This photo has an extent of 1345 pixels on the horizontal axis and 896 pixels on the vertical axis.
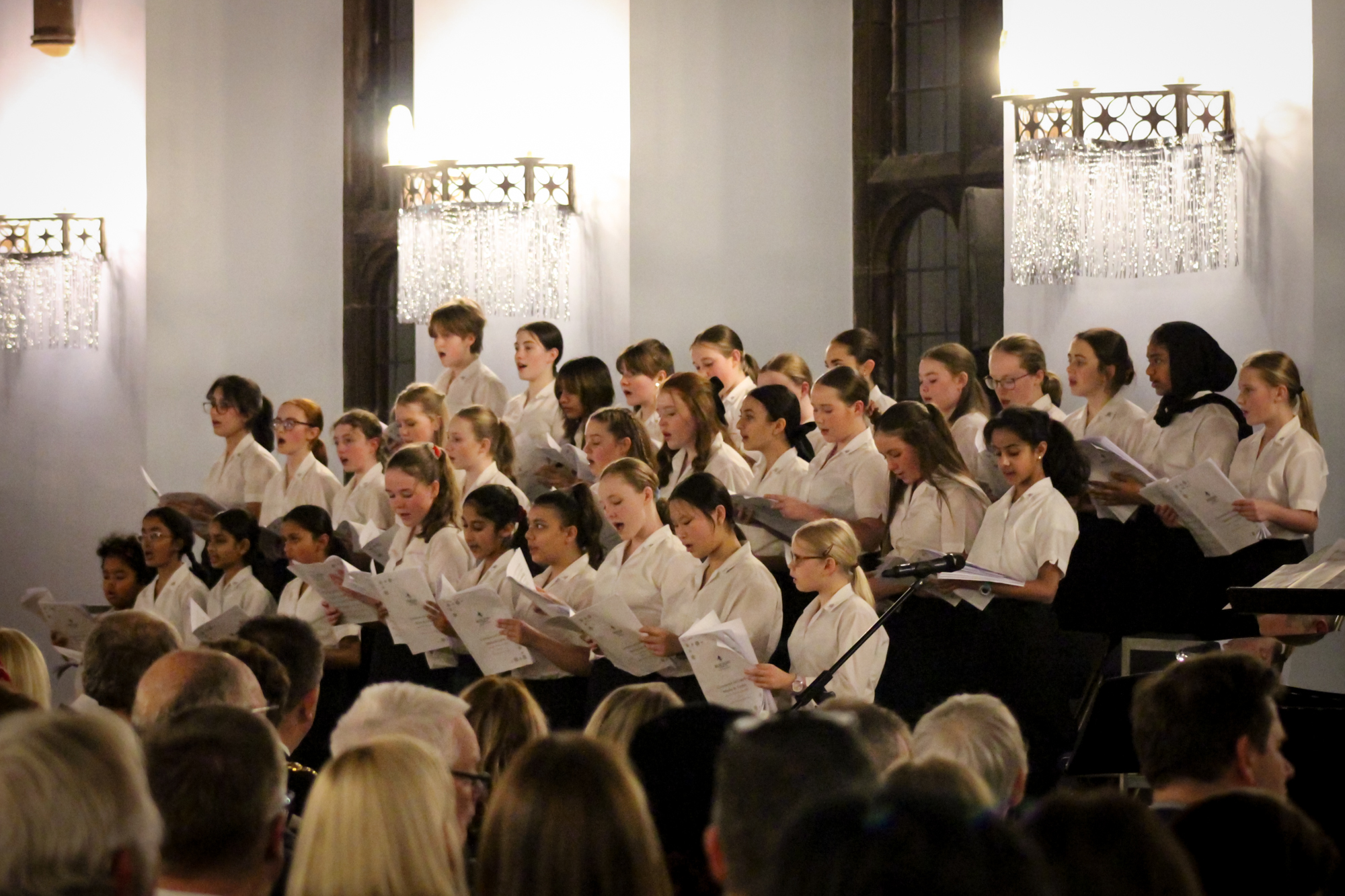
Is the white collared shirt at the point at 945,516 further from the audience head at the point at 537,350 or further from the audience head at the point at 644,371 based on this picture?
the audience head at the point at 537,350

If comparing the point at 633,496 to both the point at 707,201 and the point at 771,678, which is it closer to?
the point at 771,678

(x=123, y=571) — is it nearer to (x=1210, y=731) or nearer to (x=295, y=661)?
(x=295, y=661)

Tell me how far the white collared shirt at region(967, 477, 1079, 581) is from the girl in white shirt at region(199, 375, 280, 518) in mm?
3574

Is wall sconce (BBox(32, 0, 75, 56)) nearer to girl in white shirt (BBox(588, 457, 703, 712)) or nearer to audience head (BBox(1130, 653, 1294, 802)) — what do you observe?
girl in white shirt (BBox(588, 457, 703, 712))

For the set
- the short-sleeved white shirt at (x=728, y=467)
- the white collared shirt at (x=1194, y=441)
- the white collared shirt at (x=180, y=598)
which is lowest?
the white collared shirt at (x=180, y=598)

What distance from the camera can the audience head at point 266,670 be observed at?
3.87 m

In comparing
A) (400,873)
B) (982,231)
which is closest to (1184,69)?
(982,231)

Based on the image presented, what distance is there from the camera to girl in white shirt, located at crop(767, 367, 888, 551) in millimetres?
5949

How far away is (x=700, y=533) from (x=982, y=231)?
289 centimetres

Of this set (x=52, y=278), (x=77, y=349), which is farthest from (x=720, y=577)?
(x=77, y=349)

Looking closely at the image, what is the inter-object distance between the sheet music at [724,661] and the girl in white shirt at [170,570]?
287 cm

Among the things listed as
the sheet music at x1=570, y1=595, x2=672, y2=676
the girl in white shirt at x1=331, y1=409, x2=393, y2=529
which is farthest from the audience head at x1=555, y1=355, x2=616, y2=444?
the sheet music at x1=570, y1=595, x2=672, y2=676

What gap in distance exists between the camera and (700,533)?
5516 mm

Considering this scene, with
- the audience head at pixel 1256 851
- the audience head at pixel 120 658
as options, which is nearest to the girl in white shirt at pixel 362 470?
the audience head at pixel 120 658
